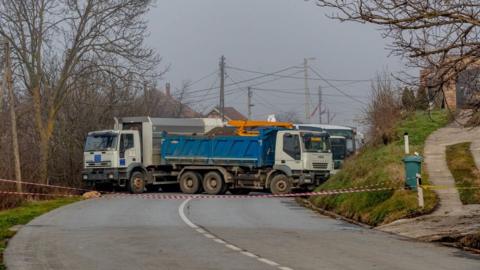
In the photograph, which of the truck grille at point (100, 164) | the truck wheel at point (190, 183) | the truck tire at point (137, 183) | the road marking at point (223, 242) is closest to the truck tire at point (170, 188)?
the truck tire at point (137, 183)

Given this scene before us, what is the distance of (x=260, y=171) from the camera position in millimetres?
33719

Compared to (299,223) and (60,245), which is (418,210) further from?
(60,245)

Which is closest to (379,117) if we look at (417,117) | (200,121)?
(417,117)

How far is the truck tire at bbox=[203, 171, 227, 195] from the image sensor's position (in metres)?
34.6

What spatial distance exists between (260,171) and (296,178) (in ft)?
5.49

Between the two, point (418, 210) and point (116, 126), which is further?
point (116, 126)

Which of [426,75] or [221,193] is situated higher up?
[426,75]

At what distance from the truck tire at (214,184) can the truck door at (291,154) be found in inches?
116

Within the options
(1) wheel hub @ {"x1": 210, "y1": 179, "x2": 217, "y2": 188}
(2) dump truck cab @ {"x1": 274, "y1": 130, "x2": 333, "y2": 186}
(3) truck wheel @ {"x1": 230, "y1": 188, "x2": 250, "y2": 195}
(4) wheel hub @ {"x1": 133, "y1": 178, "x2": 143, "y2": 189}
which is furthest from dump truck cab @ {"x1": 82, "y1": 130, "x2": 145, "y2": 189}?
(2) dump truck cab @ {"x1": 274, "y1": 130, "x2": 333, "y2": 186}

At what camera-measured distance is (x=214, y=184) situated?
3478 centimetres

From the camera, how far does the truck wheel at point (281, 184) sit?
109 feet

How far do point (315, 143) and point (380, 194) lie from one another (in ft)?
39.4

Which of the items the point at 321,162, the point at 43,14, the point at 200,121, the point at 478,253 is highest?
the point at 43,14

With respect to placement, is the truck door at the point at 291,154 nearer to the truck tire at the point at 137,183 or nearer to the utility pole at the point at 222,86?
the truck tire at the point at 137,183
